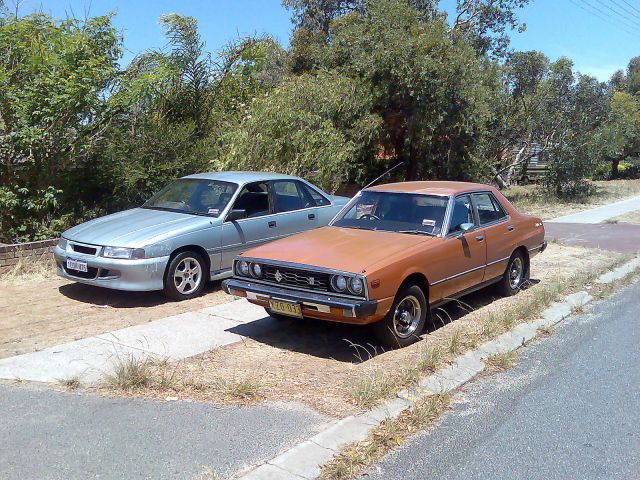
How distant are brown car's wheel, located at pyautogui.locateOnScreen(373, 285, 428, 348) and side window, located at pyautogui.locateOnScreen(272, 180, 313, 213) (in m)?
3.42

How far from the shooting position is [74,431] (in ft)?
14.5

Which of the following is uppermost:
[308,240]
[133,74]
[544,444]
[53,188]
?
[133,74]

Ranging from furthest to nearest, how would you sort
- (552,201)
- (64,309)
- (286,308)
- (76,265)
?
(552,201), (76,265), (64,309), (286,308)

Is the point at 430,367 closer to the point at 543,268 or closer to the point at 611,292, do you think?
the point at 611,292

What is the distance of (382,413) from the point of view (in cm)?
475

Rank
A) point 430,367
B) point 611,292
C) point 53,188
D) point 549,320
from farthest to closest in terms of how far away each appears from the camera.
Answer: point 53,188, point 611,292, point 549,320, point 430,367

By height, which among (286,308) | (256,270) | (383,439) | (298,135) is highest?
(298,135)

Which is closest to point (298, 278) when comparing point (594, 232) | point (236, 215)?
point (236, 215)

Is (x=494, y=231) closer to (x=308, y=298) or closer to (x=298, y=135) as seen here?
(x=308, y=298)

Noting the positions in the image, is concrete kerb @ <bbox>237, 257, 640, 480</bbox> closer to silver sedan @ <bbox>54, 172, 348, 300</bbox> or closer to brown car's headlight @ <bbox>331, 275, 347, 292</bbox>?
brown car's headlight @ <bbox>331, 275, 347, 292</bbox>

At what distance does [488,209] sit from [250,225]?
3.09 meters

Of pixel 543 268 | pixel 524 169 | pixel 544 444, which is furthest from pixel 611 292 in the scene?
pixel 524 169

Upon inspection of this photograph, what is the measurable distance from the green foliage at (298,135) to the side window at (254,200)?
366 centimetres

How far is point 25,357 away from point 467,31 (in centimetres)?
2440
